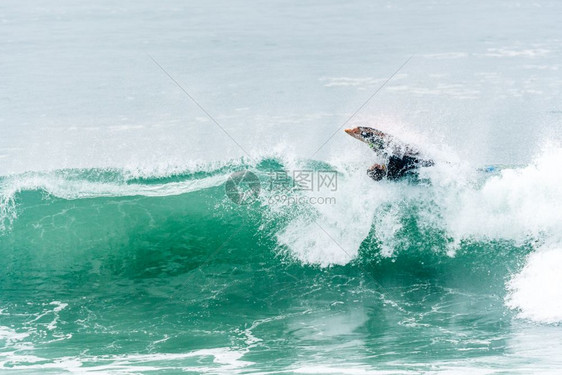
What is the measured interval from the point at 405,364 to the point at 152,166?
30.1 ft

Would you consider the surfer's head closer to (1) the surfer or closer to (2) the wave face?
(1) the surfer

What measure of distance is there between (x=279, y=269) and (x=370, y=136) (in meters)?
3.22

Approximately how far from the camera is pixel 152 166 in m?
17.0

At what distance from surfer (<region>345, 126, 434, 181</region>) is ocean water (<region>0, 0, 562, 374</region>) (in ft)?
0.93

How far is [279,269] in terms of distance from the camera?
44.4ft

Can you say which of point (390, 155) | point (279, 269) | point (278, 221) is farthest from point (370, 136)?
point (279, 269)

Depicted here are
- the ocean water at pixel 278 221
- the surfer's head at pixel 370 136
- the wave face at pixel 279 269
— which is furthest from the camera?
the surfer's head at pixel 370 136

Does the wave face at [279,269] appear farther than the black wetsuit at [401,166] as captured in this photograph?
No

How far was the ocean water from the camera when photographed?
35.8 ft

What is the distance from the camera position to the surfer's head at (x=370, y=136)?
549 inches

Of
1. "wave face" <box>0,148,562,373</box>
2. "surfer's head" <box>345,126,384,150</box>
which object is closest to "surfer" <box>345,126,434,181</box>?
"surfer's head" <box>345,126,384,150</box>

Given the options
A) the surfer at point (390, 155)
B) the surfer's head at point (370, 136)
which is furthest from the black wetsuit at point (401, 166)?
the surfer's head at point (370, 136)

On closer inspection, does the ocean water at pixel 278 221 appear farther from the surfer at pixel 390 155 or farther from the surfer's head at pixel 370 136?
the surfer's head at pixel 370 136

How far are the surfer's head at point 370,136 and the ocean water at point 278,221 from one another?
779 millimetres
